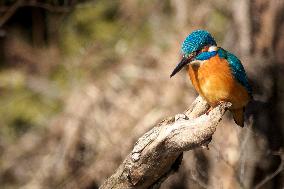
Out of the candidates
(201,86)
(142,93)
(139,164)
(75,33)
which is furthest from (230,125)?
(75,33)

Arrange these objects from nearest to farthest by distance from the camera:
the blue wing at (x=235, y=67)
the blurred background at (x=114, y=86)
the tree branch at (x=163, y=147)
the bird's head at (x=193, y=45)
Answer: the tree branch at (x=163, y=147) < the bird's head at (x=193, y=45) < the blue wing at (x=235, y=67) < the blurred background at (x=114, y=86)

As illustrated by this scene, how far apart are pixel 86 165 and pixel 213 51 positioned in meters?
3.43

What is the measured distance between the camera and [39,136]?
8.05 m

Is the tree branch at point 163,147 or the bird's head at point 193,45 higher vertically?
the bird's head at point 193,45

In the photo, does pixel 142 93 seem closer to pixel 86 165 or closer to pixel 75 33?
pixel 86 165

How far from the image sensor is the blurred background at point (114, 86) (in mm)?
6496

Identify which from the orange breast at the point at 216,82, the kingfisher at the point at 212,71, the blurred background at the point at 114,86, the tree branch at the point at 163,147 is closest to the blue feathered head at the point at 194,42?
the kingfisher at the point at 212,71

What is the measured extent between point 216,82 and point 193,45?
11.3 inches

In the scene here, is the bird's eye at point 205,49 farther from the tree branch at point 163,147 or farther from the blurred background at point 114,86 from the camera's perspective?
the blurred background at point 114,86

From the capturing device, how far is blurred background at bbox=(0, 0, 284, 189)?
650cm

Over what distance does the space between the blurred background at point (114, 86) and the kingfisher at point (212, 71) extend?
3.30ft

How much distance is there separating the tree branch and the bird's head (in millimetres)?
354

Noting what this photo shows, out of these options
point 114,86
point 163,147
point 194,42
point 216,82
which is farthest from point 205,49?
point 114,86

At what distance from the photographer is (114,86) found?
8.05 metres
